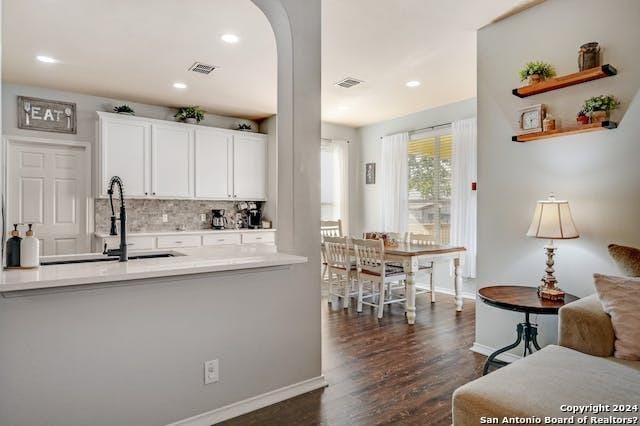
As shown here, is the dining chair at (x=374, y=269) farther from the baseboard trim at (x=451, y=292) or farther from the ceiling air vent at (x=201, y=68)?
the ceiling air vent at (x=201, y=68)

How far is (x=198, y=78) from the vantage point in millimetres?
4332

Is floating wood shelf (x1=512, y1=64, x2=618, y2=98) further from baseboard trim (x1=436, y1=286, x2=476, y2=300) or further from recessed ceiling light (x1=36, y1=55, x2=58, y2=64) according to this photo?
Answer: recessed ceiling light (x1=36, y1=55, x2=58, y2=64)

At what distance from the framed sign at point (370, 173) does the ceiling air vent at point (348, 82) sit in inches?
88.9

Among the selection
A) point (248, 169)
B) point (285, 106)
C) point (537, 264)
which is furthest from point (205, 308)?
point (248, 169)

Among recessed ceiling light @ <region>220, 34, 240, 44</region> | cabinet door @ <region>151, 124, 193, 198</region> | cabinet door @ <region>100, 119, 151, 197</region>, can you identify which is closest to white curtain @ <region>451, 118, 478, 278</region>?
recessed ceiling light @ <region>220, 34, 240, 44</region>

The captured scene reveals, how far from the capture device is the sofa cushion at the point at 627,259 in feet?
6.83

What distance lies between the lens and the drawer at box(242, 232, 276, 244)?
5.67 metres

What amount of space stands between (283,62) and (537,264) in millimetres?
2311

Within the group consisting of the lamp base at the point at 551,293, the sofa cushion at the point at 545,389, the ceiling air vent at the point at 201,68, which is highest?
the ceiling air vent at the point at 201,68

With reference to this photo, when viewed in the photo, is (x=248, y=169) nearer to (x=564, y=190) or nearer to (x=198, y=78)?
(x=198, y=78)

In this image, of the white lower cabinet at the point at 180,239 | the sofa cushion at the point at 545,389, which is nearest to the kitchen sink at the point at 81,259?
the white lower cabinet at the point at 180,239

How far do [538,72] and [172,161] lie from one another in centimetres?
439

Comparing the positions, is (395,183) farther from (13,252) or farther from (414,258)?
(13,252)

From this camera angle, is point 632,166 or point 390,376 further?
point 390,376
